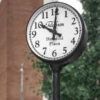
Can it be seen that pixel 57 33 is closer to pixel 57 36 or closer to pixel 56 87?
pixel 57 36

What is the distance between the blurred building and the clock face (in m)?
41.5

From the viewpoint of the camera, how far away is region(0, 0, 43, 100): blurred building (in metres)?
44.3

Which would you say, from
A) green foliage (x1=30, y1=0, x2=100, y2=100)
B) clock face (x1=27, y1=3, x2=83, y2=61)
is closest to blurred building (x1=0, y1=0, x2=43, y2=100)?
green foliage (x1=30, y1=0, x2=100, y2=100)

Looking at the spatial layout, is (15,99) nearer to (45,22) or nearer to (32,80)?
(32,80)

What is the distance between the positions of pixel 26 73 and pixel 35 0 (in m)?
9.49

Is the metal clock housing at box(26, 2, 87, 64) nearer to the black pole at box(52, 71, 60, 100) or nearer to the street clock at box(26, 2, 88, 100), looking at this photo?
the street clock at box(26, 2, 88, 100)

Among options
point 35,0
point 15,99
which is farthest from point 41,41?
point 35,0

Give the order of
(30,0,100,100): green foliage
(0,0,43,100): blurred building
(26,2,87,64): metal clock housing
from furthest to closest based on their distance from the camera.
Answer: (0,0,43,100): blurred building
(30,0,100,100): green foliage
(26,2,87,64): metal clock housing

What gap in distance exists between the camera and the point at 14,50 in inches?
1783

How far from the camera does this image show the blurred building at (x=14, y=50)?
145ft

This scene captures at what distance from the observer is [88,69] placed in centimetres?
1241

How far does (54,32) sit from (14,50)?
141ft

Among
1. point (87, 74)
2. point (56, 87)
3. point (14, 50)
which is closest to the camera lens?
point (56, 87)

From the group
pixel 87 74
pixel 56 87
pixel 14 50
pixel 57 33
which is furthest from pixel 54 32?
pixel 14 50
